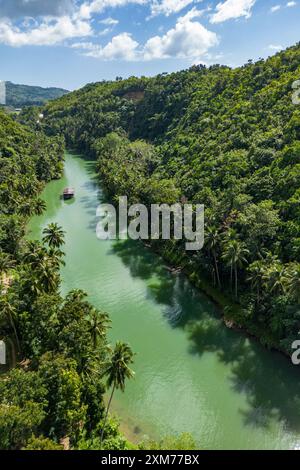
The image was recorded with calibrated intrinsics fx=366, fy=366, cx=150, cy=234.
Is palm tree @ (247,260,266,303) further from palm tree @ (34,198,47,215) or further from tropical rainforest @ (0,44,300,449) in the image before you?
palm tree @ (34,198,47,215)

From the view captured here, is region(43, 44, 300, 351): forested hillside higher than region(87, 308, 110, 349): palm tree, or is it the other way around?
region(43, 44, 300, 351): forested hillside

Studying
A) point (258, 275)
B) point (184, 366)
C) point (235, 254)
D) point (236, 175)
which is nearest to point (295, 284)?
point (258, 275)

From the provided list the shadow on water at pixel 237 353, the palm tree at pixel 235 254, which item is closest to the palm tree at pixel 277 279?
the palm tree at pixel 235 254

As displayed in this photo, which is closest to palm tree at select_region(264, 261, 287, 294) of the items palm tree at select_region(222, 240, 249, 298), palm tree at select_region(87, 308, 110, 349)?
palm tree at select_region(222, 240, 249, 298)

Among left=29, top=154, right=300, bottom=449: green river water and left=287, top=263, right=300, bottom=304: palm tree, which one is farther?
left=287, top=263, right=300, bottom=304: palm tree

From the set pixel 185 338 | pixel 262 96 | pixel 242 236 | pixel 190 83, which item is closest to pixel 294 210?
pixel 242 236

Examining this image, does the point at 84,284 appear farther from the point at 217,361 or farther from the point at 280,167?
the point at 280,167

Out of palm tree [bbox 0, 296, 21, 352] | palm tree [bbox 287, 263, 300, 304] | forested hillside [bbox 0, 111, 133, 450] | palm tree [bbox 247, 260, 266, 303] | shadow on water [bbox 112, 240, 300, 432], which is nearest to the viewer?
forested hillside [bbox 0, 111, 133, 450]
